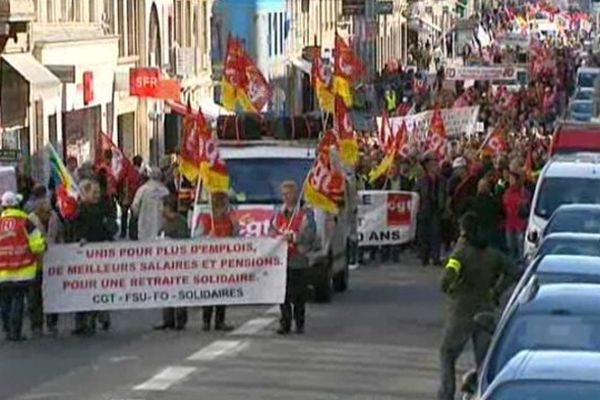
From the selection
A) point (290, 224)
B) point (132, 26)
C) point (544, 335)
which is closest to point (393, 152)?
point (290, 224)

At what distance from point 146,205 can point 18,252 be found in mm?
5126

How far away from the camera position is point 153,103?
57.9 metres

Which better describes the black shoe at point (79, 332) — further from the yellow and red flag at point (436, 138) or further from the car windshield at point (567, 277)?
the yellow and red flag at point (436, 138)

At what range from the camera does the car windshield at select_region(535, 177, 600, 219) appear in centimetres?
2728

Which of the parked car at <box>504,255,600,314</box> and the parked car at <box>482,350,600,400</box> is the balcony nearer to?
the parked car at <box>504,255,600,314</box>

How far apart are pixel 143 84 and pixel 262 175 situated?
26.3 metres

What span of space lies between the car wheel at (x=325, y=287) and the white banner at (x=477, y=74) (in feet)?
150

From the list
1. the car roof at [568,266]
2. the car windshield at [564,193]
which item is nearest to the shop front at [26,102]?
the car windshield at [564,193]

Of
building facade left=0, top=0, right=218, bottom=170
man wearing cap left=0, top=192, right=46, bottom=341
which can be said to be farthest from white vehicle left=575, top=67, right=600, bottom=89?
man wearing cap left=0, top=192, right=46, bottom=341

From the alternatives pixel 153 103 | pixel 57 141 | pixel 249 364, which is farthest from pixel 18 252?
pixel 153 103

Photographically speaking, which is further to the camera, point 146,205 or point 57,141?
point 57,141

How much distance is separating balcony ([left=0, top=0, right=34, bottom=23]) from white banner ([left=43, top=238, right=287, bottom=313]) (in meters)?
Result: 18.7

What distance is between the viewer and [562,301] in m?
13.5

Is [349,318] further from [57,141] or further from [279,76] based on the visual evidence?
[279,76]
